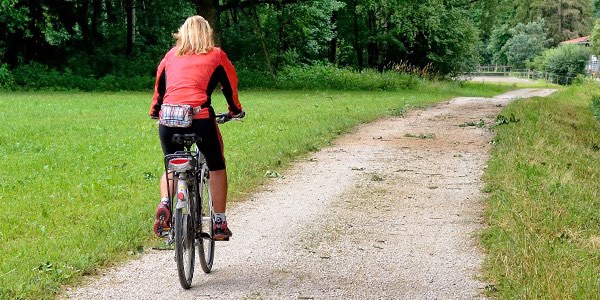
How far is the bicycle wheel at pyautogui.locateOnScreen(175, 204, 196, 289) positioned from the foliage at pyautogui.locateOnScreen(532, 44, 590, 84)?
7667 cm

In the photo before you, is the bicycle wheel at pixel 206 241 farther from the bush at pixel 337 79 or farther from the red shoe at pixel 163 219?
the bush at pixel 337 79

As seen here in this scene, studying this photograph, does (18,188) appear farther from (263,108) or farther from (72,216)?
(263,108)

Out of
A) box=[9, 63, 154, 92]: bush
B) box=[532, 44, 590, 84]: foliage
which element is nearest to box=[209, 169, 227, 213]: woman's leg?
box=[9, 63, 154, 92]: bush

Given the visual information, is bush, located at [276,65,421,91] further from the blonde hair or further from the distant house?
the distant house

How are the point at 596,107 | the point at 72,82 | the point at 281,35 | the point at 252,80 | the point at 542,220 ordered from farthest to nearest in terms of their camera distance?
the point at 281,35, the point at 252,80, the point at 72,82, the point at 596,107, the point at 542,220

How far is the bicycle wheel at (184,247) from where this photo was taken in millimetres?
5801

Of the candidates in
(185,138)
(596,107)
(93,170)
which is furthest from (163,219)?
(596,107)

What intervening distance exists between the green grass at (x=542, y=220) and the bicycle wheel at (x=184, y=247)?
83.2 inches

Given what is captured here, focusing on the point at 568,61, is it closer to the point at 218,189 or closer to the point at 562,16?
the point at 562,16

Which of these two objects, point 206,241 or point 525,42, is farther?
point 525,42

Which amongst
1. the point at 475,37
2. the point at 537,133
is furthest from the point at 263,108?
the point at 475,37

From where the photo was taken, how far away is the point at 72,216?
29.2 feet

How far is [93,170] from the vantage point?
39.8 feet

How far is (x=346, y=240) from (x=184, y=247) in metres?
2.26
